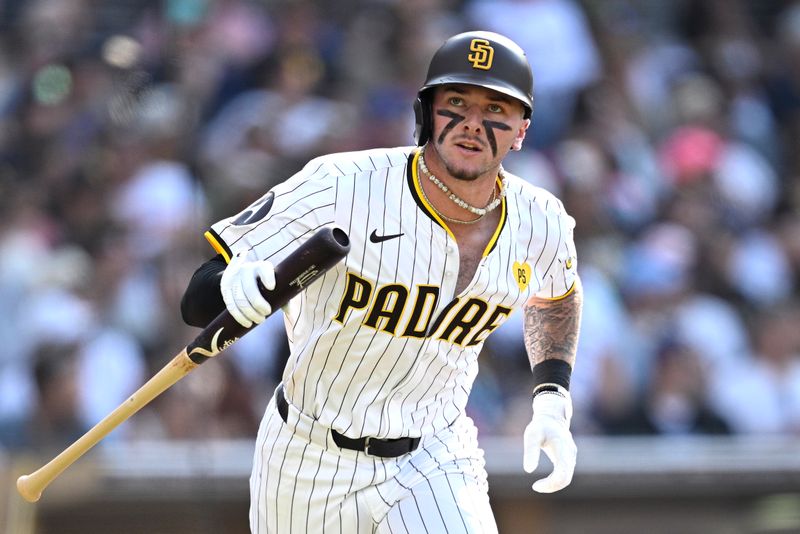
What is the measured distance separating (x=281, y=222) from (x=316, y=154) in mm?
4539

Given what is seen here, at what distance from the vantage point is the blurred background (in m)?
7.33

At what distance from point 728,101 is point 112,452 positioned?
19.3ft

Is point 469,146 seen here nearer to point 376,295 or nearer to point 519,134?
point 519,134

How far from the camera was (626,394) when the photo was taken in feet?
26.7

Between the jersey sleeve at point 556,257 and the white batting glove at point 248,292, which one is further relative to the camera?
the jersey sleeve at point 556,257

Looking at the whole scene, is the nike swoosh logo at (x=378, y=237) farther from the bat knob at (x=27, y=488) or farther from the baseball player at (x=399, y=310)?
the bat knob at (x=27, y=488)

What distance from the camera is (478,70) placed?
4.24 m

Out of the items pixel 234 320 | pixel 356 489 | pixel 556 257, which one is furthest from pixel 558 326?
pixel 234 320

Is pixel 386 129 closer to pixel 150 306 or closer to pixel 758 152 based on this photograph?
pixel 150 306

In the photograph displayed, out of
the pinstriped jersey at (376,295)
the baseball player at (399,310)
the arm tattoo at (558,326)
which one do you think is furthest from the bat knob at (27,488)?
the arm tattoo at (558,326)

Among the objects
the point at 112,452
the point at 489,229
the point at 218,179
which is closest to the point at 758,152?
the point at 218,179

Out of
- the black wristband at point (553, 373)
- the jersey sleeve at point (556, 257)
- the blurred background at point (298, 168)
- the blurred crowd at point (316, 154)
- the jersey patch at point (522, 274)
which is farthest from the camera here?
the blurred crowd at point (316, 154)

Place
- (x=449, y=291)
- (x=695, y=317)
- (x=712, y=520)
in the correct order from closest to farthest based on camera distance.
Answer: (x=449, y=291), (x=712, y=520), (x=695, y=317)

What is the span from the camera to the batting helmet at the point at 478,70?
4.23m
